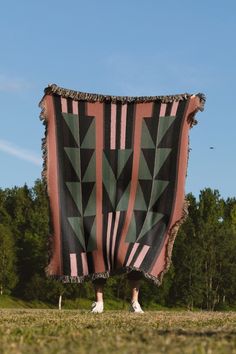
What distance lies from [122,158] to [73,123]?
1815mm

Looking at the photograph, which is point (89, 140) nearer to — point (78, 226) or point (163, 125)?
point (163, 125)

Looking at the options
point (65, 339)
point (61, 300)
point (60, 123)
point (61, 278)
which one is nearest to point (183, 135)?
point (60, 123)

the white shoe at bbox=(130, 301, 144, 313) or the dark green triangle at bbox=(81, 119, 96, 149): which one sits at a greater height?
the dark green triangle at bbox=(81, 119, 96, 149)

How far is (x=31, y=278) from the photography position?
3049 inches

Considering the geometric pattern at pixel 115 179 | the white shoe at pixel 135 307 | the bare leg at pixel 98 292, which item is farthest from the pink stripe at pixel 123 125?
the white shoe at pixel 135 307

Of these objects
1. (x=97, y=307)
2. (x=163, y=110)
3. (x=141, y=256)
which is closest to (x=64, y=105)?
(x=163, y=110)

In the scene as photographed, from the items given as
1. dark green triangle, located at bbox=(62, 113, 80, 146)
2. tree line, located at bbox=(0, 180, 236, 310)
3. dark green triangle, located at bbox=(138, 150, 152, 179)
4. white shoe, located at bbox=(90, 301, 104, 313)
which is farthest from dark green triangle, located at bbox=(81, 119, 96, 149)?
tree line, located at bbox=(0, 180, 236, 310)

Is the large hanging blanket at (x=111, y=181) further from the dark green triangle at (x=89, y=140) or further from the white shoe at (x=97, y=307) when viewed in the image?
the white shoe at (x=97, y=307)

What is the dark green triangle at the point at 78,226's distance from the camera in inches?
827

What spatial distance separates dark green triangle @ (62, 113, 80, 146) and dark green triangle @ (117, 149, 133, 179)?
51.1 inches

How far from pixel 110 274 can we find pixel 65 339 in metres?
11.9

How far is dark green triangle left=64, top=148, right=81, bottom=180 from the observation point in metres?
21.2

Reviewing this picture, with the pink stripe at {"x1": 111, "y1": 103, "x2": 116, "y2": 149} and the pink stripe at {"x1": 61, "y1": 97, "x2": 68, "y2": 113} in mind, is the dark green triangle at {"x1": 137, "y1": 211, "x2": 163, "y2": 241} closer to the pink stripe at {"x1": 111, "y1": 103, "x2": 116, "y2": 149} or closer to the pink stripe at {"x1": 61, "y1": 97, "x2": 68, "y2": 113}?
the pink stripe at {"x1": 111, "y1": 103, "x2": 116, "y2": 149}

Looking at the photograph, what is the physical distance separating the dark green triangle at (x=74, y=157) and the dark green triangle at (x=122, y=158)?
3.92 ft
